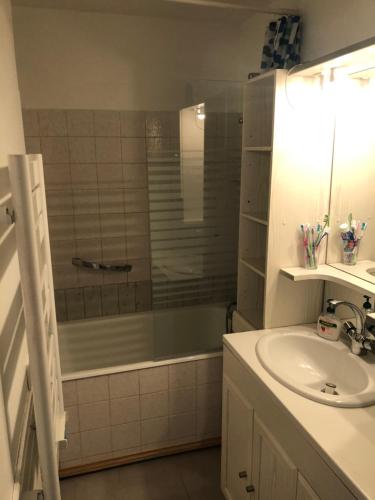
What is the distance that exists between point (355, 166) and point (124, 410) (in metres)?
1.63

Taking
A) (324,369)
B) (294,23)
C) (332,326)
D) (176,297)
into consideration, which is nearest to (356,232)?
(332,326)

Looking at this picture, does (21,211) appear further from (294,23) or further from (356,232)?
(294,23)

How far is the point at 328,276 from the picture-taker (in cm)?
167

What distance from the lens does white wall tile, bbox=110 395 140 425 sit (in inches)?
79.9

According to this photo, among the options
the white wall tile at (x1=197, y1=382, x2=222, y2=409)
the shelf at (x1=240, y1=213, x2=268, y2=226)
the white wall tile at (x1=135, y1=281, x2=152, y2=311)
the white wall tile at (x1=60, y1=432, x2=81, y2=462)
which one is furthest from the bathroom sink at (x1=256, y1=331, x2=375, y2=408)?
the white wall tile at (x1=135, y1=281, x2=152, y2=311)

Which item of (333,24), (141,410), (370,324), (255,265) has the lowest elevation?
(141,410)

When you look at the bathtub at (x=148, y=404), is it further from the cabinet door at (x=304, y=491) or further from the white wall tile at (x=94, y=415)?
the cabinet door at (x=304, y=491)

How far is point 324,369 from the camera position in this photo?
162 centimetres

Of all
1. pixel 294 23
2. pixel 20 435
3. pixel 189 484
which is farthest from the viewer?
pixel 189 484

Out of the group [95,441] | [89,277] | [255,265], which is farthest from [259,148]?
[95,441]

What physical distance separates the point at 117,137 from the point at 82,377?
155cm

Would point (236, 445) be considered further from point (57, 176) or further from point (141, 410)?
point (57, 176)

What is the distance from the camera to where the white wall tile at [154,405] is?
2.07m

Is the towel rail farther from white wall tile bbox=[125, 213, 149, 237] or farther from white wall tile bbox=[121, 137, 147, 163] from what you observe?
white wall tile bbox=[121, 137, 147, 163]
